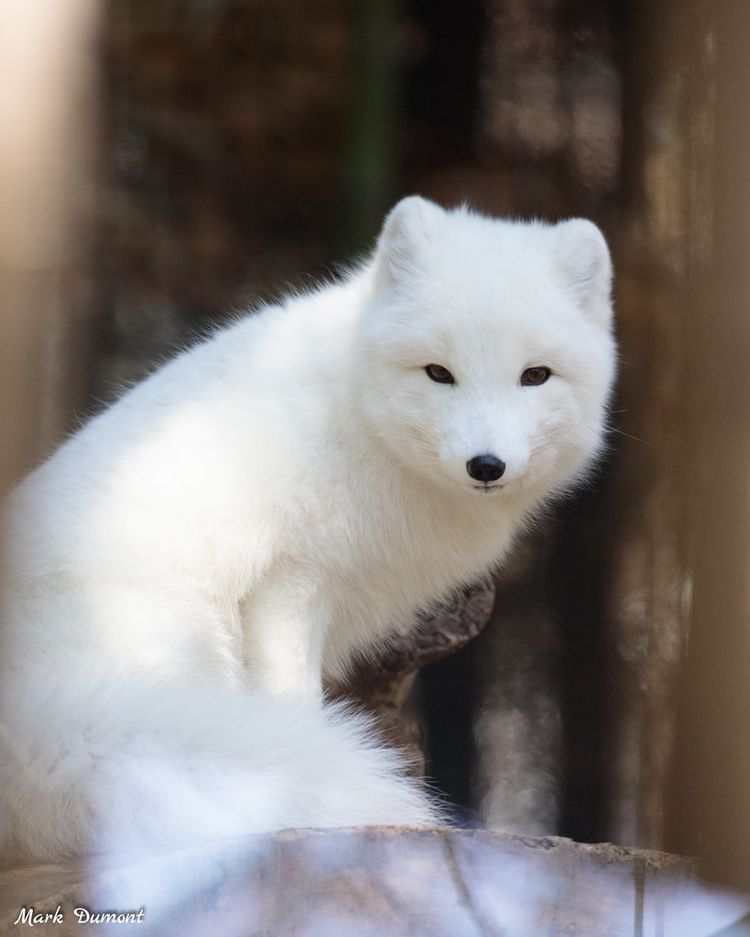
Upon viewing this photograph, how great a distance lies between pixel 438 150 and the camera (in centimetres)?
287

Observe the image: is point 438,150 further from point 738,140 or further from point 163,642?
point 738,140

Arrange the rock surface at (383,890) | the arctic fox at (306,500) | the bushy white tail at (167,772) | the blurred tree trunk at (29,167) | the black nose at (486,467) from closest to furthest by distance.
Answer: the blurred tree trunk at (29,167) → the rock surface at (383,890) → the bushy white tail at (167,772) → the arctic fox at (306,500) → the black nose at (486,467)

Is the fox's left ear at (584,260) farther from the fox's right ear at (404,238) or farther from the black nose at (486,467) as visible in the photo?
the black nose at (486,467)

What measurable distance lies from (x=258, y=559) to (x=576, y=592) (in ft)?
4.41

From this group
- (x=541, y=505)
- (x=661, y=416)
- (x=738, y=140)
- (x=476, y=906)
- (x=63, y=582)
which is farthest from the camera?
(x=661, y=416)

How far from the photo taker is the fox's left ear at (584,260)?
1.85 metres

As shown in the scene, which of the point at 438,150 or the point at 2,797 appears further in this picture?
the point at 438,150

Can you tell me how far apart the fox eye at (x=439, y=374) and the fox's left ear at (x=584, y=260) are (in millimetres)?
294

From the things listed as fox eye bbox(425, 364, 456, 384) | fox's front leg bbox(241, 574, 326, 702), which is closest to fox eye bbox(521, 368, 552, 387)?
fox eye bbox(425, 364, 456, 384)

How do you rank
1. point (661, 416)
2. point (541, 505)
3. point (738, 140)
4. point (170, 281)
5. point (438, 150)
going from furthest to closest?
1. point (170, 281)
2. point (438, 150)
3. point (661, 416)
4. point (541, 505)
5. point (738, 140)

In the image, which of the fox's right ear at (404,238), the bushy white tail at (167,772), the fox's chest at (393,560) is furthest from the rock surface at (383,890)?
the fox's right ear at (404,238)

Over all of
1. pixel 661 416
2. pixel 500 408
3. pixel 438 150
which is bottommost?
pixel 661 416

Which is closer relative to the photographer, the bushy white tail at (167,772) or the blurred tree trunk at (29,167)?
the blurred tree trunk at (29,167)

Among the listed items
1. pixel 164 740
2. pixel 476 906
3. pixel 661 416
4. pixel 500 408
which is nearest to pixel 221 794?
pixel 164 740
